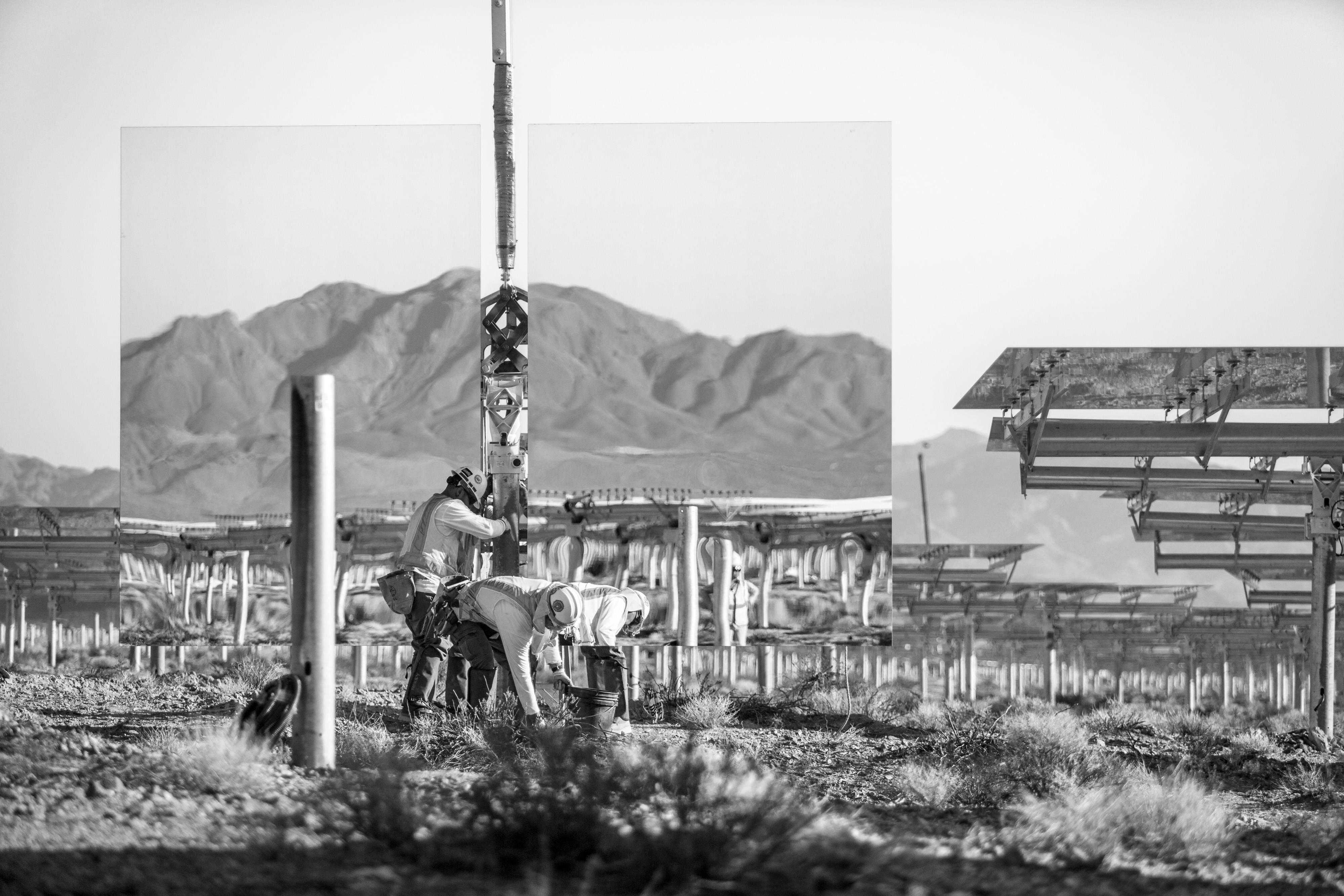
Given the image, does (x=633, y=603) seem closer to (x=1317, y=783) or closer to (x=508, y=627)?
(x=508, y=627)

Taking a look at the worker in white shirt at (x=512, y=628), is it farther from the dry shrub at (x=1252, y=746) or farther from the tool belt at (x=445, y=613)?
the dry shrub at (x=1252, y=746)

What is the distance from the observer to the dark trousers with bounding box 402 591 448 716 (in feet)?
39.7

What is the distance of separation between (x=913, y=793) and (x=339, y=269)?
7.71 meters

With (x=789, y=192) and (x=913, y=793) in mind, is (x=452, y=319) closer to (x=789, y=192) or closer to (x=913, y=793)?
(x=789, y=192)

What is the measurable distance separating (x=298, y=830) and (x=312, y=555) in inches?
71.2

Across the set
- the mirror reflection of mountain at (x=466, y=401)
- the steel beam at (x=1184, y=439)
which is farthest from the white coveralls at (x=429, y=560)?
the steel beam at (x=1184, y=439)

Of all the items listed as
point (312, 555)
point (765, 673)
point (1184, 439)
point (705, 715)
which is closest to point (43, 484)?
point (765, 673)

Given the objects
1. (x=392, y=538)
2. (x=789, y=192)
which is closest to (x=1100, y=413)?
(x=789, y=192)

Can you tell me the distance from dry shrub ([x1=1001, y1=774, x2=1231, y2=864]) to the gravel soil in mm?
133

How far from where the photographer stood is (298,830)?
6.75 meters

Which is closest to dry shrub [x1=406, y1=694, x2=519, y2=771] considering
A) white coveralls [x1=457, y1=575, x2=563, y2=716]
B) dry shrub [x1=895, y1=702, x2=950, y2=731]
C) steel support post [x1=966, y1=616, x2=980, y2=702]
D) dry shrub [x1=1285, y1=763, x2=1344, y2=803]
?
white coveralls [x1=457, y1=575, x2=563, y2=716]

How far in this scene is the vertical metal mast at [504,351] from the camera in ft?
46.8

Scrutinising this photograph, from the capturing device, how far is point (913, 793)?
971 centimetres

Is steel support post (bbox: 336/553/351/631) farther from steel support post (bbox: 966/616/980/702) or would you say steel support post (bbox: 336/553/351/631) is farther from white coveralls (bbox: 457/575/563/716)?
steel support post (bbox: 966/616/980/702)
